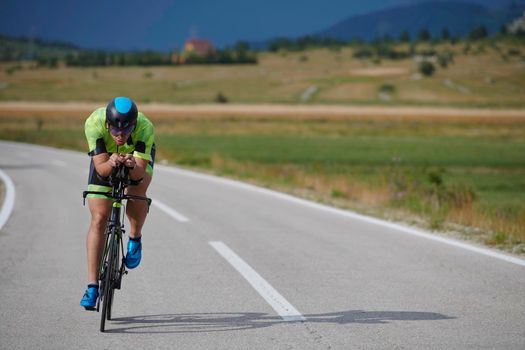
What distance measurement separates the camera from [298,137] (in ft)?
159

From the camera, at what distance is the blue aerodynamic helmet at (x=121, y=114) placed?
5.68 metres

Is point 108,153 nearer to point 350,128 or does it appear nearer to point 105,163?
point 105,163

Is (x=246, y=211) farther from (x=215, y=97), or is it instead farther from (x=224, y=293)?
(x=215, y=97)

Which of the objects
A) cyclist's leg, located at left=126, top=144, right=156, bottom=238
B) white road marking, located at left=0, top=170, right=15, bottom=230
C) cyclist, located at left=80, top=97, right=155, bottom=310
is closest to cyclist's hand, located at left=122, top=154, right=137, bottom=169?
cyclist, located at left=80, top=97, right=155, bottom=310

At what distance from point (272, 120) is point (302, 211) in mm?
50478

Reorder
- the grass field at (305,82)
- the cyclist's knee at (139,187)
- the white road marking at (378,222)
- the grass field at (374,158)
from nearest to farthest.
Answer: the cyclist's knee at (139,187)
the white road marking at (378,222)
the grass field at (374,158)
the grass field at (305,82)

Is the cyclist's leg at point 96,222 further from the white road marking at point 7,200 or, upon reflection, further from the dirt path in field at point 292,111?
the dirt path in field at point 292,111

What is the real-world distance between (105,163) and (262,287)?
2.42m

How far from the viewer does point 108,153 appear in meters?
6.08

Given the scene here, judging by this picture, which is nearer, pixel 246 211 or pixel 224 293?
pixel 224 293

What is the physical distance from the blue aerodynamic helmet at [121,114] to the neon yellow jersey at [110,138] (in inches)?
9.5

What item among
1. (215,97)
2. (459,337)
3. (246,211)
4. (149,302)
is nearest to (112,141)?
(149,302)

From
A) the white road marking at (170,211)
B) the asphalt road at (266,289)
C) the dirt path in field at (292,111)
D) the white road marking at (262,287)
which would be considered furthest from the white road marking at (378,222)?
the dirt path in field at (292,111)

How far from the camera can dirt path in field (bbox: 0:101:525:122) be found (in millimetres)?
68250
